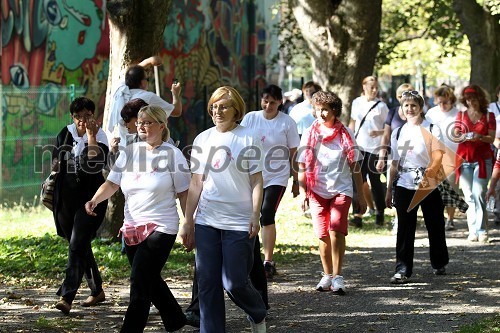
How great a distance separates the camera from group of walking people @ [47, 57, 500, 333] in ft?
25.1

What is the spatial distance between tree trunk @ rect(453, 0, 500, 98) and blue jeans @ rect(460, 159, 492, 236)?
42.7 feet

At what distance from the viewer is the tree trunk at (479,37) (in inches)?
1070

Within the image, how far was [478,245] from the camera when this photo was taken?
1413 centimetres

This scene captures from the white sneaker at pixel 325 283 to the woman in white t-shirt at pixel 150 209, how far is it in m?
2.81

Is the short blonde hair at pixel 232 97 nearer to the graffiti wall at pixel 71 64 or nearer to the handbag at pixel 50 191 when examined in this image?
the handbag at pixel 50 191

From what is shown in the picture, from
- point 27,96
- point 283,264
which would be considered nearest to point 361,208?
point 283,264

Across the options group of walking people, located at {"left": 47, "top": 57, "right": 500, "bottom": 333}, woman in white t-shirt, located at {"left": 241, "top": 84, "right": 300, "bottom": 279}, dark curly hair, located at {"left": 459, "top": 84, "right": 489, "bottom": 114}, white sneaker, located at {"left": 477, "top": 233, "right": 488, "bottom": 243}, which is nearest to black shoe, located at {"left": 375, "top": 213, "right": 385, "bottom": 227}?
white sneaker, located at {"left": 477, "top": 233, "right": 488, "bottom": 243}

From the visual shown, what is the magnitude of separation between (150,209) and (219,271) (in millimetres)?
686

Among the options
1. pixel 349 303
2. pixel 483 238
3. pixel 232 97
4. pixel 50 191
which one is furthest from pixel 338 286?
pixel 483 238

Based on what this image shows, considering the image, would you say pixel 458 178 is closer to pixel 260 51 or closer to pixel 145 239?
pixel 145 239

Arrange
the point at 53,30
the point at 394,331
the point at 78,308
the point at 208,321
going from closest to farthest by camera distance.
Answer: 1. the point at 208,321
2. the point at 394,331
3. the point at 78,308
4. the point at 53,30

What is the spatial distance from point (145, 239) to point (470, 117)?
7624 mm

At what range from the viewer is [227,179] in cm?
766

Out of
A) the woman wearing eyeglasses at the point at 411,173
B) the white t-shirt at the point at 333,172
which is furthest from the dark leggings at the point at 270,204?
the woman wearing eyeglasses at the point at 411,173
